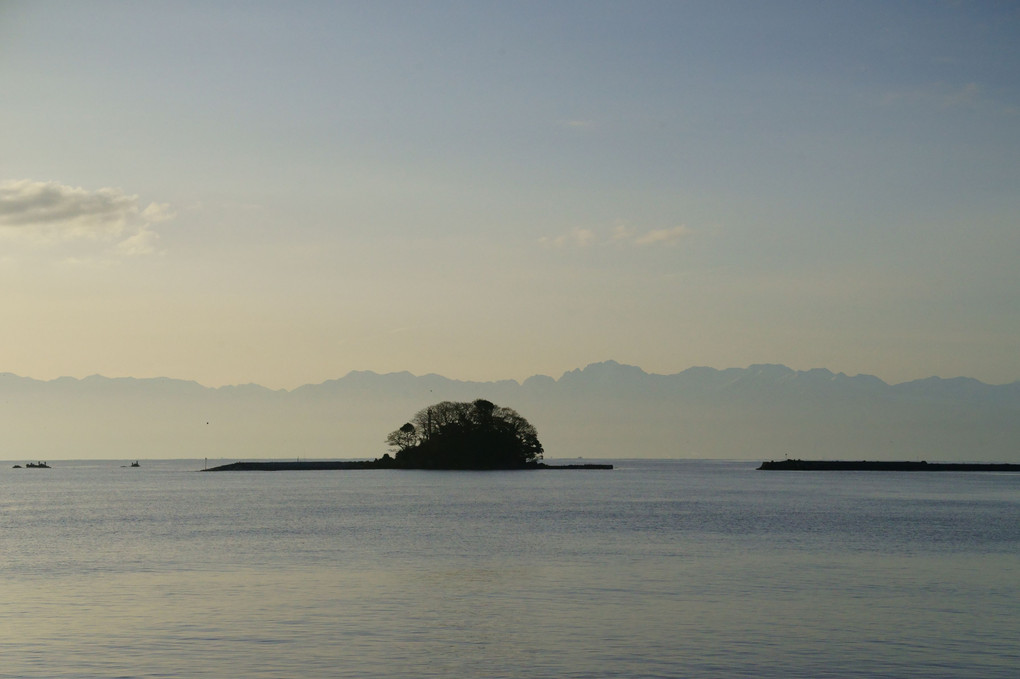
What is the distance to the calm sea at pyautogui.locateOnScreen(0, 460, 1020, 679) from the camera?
2645 cm

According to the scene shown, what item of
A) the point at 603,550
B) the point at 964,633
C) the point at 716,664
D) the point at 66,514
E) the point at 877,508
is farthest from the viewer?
the point at 877,508

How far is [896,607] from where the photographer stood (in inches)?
1380

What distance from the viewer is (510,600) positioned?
36750mm

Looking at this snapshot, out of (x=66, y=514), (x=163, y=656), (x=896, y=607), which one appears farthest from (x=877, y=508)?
(x=163, y=656)

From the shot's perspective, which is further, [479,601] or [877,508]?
[877,508]

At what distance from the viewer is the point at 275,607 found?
34562 millimetres

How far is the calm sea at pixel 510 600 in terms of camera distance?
26.5m

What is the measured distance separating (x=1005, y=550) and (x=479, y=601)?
1381 inches

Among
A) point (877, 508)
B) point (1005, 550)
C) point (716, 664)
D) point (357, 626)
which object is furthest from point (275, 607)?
point (877, 508)

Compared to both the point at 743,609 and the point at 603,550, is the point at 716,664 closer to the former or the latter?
the point at 743,609

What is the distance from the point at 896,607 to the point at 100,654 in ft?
84.7

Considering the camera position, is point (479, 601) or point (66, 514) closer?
point (479, 601)

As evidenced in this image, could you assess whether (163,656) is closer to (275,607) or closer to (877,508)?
(275,607)

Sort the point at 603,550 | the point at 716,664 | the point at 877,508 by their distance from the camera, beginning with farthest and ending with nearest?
the point at 877,508, the point at 603,550, the point at 716,664
